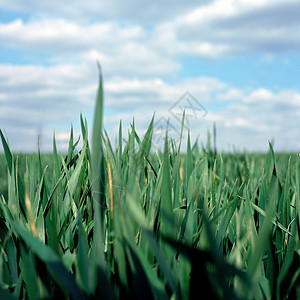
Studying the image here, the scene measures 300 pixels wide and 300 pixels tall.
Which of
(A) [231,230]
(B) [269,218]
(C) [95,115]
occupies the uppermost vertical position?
(C) [95,115]

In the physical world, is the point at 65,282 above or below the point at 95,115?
below

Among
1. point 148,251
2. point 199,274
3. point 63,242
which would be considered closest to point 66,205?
point 63,242

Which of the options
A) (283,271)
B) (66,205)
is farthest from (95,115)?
(66,205)

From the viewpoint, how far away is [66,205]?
103 cm

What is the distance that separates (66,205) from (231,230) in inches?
18.0

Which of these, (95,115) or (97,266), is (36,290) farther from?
(95,115)

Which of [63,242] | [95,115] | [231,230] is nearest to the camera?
[95,115]

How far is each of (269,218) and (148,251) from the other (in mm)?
255

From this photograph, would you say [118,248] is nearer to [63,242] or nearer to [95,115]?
[95,115]

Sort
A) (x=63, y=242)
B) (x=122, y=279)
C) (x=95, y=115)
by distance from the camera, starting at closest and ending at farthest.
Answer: (x=95, y=115)
(x=122, y=279)
(x=63, y=242)

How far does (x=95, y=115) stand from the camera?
1.65ft

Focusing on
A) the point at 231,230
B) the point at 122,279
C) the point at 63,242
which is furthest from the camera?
the point at 231,230

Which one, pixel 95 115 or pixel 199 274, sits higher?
pixel 95 115

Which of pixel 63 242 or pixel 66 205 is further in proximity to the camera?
pixel 66 205
